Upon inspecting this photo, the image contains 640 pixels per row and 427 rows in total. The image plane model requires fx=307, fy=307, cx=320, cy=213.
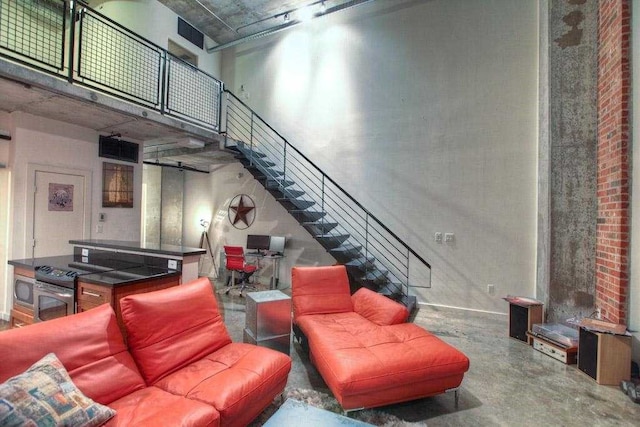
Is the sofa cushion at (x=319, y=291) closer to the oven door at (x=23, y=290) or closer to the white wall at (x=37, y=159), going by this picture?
the oven door at (x=23, y=290)

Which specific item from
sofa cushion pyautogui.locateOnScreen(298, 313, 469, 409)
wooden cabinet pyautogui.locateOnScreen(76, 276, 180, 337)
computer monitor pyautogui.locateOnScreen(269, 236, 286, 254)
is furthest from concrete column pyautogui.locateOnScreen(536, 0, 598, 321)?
wooden cabinet pyautogui.locateOnScreen(76, 276, 180, 337)

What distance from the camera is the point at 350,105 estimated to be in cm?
575

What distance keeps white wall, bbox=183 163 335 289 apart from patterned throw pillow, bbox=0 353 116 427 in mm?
4567

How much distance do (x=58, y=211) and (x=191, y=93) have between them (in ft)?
9.07

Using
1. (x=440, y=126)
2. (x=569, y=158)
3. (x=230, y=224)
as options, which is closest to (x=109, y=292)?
(x=230, y=224)

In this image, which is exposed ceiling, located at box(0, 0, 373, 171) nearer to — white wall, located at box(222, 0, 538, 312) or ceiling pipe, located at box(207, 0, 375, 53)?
ceiling pipe, located at box(207, 0, 375, 53)

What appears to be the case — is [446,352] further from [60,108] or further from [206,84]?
[206,84]

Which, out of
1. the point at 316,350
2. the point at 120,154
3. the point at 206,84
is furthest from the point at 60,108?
the point at 316,350

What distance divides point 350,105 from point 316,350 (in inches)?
178

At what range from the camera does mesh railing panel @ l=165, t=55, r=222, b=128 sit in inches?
198

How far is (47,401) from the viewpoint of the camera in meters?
1.33

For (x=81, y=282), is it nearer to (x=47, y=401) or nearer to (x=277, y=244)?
(x=47, y=401)

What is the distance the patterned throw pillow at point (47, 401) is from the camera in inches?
48.1

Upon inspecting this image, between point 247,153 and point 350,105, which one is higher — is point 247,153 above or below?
below
